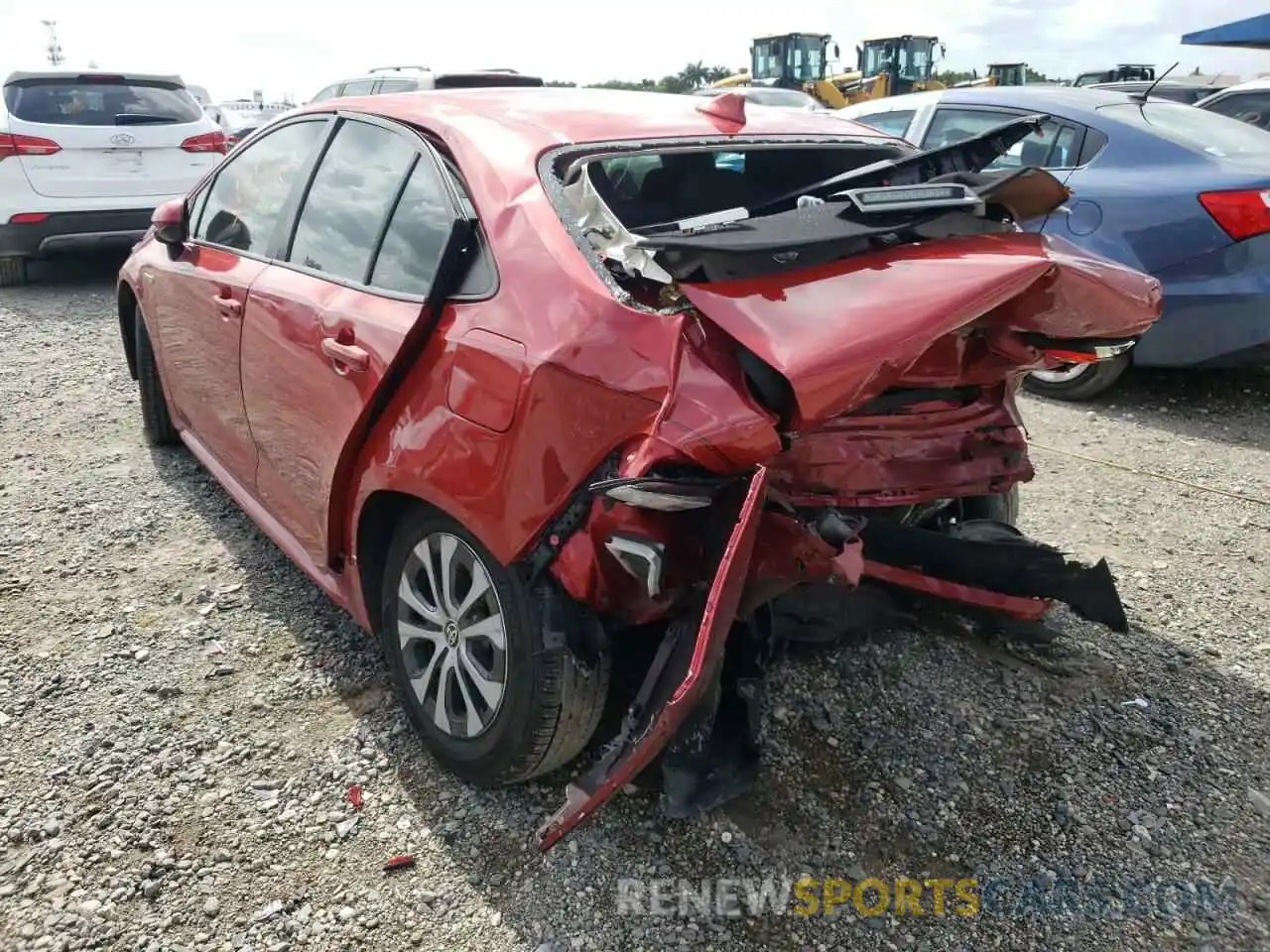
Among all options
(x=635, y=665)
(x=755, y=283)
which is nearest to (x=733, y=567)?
(x=755, y=283)

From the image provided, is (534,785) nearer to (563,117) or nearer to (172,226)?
(563,117)

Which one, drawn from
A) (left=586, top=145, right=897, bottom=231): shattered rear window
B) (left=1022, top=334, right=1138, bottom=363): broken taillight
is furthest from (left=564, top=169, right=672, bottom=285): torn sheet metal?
(left=1022, top=334, right=1138, bottom=363): broken taillight

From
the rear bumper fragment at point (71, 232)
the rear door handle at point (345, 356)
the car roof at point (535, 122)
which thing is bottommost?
the rear bumper fragment at point (71, 232)

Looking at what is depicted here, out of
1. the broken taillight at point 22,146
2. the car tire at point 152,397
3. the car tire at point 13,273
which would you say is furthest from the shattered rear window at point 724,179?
the car tire at point 13,273

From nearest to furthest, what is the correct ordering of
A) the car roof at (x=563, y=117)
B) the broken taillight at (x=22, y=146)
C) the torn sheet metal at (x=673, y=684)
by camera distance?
the torn sheet metal at (x=673, y=684) → the car roof at (x=563, y=117) → the broken taillight at (x=22, y=146)

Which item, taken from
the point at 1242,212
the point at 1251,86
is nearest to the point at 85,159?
the point at 1242,212

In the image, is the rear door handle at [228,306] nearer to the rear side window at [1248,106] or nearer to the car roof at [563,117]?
the car roof at [563,117]

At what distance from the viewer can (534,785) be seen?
246cm

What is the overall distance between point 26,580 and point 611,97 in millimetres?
2652

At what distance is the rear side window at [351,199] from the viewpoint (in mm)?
2641

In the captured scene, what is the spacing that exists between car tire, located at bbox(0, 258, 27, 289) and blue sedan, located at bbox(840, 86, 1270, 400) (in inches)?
307

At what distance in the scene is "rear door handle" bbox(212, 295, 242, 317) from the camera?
3.08 m

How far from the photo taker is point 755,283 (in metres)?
1.91

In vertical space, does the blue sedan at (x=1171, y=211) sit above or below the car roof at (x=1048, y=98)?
below
